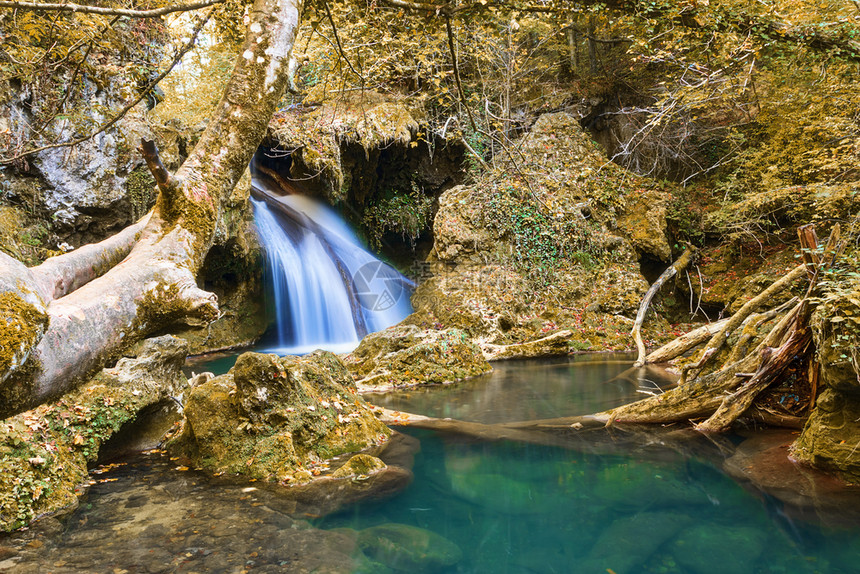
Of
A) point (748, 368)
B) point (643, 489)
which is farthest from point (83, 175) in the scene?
point (748, 368)

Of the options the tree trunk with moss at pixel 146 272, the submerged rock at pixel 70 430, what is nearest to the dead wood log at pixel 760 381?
the tree trunk with moss at pixel 146 272

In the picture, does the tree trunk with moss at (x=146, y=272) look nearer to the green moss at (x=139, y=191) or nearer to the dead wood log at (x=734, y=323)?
the dead wood log at (x=734, y=323)

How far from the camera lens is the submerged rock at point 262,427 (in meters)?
4.88

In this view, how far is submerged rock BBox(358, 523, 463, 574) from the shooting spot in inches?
135

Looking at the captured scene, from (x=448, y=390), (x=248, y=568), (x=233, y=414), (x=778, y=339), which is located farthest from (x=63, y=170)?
(x=778, y=339)

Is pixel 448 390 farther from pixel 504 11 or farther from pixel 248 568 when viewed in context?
pixel 504 11

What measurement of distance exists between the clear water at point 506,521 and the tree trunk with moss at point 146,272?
2220 mm

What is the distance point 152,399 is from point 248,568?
3.28m

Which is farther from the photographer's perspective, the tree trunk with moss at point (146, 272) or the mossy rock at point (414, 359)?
the mossy rock at point (414, 359)

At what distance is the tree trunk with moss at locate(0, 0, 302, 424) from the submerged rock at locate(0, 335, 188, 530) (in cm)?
199

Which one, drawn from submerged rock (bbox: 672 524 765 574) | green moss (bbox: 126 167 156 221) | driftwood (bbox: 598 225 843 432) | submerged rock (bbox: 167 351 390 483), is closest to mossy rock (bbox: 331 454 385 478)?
submerged rock (bbox: 167 351 390 483)

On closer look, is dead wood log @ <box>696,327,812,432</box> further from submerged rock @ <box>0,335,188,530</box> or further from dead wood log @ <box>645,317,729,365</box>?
submerged rock @ <box>0,335,188,530</box>

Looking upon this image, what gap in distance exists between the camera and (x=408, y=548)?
11.9 feet

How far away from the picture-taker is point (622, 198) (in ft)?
51.3
